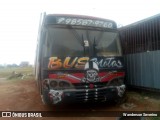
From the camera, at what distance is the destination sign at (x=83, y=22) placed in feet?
26.6

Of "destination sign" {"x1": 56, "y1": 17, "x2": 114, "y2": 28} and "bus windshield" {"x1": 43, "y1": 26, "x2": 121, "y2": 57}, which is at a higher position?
"destination sign" {"x1": 56, "y1": 17, "x2": 114, "y2": 28}

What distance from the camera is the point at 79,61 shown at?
25.6ft

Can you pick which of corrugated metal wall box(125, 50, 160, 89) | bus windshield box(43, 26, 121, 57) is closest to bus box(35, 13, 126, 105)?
bus windshield box(43, 26, 121, 57)

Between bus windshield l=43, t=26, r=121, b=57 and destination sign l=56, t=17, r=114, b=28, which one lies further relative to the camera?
destination sign l=56, t=17, r=114, b=28

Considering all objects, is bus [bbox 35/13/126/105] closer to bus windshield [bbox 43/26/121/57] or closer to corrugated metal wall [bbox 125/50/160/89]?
bus windshield [bbox 43/26/121/57]

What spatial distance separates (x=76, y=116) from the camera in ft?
26.1

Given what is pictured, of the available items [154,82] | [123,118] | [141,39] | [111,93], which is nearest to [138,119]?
[123,118]

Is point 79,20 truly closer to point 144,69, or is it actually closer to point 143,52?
point 143,52

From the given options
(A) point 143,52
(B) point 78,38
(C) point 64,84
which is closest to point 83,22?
(B) point 78,38

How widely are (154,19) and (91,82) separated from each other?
10.9 feet

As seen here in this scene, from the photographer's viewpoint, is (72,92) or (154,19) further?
(154,19)

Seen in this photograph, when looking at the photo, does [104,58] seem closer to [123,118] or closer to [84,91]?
[84,91]

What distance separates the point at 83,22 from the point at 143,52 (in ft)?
8.97

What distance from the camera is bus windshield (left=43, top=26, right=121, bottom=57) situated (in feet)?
25.4
